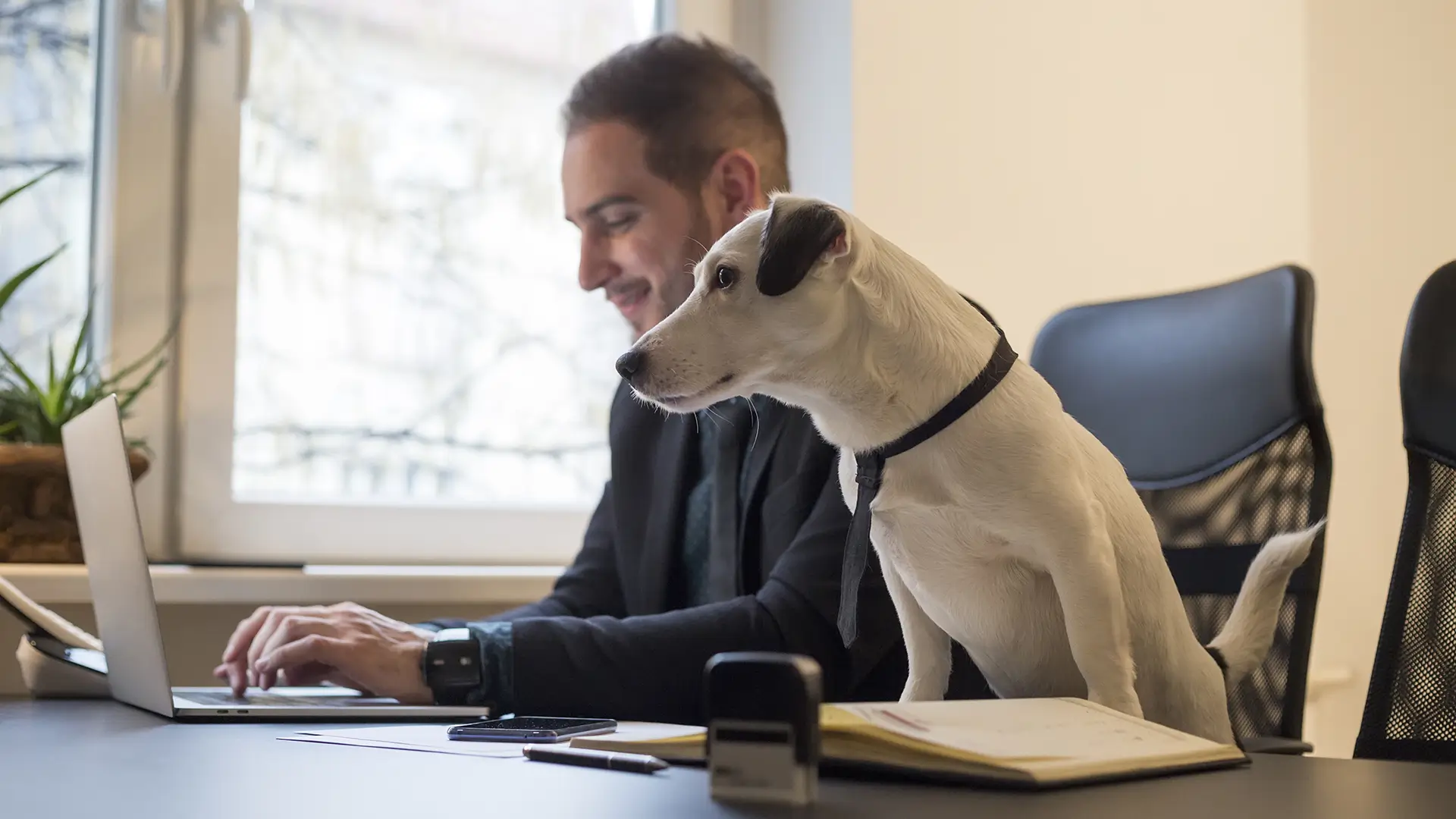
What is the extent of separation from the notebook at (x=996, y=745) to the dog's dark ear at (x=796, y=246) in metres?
0.25

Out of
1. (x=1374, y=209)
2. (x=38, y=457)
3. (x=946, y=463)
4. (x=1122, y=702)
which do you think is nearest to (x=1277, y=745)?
(x=1122, y=702)

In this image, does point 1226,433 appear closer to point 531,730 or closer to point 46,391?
point 531,730

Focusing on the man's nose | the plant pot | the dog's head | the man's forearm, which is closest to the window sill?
the plant pot

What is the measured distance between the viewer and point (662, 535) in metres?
1.43

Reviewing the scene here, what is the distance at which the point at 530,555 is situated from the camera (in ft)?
→ 6.50

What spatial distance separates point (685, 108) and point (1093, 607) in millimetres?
915

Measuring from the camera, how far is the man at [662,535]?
3.48 feet

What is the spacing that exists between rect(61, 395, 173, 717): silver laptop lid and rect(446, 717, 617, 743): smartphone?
24cm

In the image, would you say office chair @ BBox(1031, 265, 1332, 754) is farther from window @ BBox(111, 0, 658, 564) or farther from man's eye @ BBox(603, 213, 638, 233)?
window @ BBox(111, 0, 658, 564)

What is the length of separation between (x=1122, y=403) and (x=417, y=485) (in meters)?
1.10

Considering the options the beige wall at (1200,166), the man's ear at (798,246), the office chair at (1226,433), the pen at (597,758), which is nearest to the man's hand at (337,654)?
the pen at (597,758)

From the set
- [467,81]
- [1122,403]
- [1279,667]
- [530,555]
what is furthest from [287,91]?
[1279,667]

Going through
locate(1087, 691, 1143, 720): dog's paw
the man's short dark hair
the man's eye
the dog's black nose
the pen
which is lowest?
the pen

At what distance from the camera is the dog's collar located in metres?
0.71
